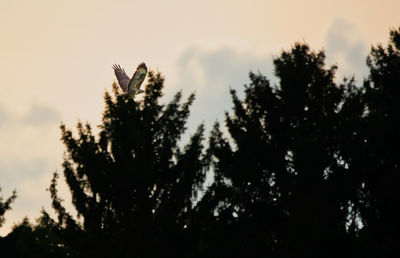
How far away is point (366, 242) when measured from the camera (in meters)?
6.95

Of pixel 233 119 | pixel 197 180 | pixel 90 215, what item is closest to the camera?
pixel 90 215

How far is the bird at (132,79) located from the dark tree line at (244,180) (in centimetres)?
248

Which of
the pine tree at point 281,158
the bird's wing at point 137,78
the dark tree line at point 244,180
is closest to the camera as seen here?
the bird's wing at point 137,78

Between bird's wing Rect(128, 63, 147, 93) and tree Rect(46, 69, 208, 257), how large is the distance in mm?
2553

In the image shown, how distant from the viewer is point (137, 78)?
251 inches

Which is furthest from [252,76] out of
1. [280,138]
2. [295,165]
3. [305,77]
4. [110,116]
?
[110,116]

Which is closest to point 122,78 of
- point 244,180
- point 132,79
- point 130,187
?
point 132,79

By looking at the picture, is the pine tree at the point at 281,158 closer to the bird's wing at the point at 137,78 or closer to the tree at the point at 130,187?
the tree at the point at 130,187

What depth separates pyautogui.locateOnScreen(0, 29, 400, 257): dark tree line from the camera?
25.2ft

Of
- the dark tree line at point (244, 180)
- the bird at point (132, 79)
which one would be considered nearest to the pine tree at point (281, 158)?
the dark tree line at point (244, 180)

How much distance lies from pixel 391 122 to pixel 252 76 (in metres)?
4.16

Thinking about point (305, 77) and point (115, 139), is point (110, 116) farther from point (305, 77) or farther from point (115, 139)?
point (305, 77)

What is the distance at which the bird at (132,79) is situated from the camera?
6.32m

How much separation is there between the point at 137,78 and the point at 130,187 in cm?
308
